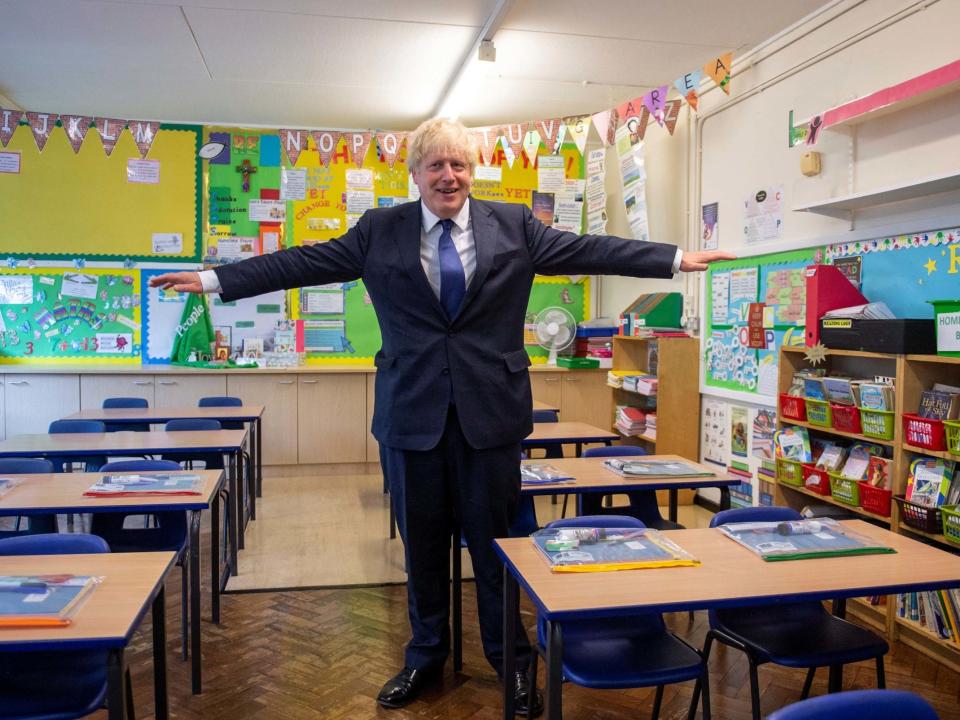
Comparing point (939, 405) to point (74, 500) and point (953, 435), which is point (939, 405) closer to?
point (953, 435)

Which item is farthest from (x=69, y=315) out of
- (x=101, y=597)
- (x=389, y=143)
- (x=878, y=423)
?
(x=878, y=423)

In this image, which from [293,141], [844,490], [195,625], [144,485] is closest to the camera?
[195,625]

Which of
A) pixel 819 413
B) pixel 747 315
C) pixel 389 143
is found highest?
pixel 389 143

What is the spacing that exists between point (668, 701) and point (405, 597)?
1.37m

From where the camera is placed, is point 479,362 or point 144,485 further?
point 144,485

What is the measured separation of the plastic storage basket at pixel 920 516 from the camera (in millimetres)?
2830

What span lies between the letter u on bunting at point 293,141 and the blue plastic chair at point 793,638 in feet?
15.4

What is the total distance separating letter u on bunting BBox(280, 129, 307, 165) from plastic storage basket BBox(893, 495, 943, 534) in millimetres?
4779

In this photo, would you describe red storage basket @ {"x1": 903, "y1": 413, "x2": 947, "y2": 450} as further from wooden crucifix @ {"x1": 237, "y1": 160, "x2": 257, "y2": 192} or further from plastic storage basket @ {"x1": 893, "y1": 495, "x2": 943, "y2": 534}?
wooden crucifix @ {"x1": 237, "y1": 160, "x2": 257, "y2": 192}

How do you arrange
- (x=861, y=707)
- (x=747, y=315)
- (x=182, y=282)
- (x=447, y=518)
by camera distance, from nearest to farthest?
(x=861, y=707) < (x=182, y=282) < (x=447, y=518) < (x=747, y=315)

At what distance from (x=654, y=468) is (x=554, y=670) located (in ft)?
5.14

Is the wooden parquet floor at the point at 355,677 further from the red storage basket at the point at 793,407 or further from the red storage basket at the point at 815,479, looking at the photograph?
the red storage basket at the point at 793,407

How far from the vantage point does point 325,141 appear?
6.11 m

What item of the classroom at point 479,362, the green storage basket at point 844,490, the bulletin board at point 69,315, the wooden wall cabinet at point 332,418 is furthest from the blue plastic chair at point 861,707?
the bulletin board at point 69,315
